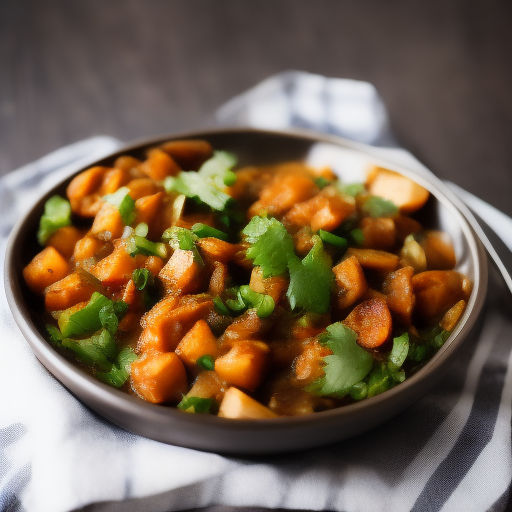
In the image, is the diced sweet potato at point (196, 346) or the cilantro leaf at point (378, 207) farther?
the cilantro leaf at point (378, 207)

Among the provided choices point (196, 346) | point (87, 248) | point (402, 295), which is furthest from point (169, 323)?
point (402, 295)

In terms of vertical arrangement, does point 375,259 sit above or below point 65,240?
below

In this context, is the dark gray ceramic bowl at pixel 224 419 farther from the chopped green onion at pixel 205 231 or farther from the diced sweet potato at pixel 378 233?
the chopped green onion at pixel 205 231

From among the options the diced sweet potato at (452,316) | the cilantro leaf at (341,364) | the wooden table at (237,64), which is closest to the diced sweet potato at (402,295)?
the diced sweet potato at (452,316)

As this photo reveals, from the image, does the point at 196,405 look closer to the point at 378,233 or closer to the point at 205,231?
the point at 205,231

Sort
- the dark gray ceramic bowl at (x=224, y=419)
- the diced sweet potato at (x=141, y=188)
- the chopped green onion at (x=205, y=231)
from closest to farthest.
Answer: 1. the dark gray ceramic bowl at (x=224, y=419)
2. the chopped green onion at (x=205, y=231)
3. the diced sweet potato at (x=141, y=188)

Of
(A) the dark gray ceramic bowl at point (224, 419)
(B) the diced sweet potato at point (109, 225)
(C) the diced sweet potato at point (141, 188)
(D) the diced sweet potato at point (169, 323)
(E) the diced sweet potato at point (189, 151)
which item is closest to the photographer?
(A) the dark gray ceramic bowl at point (224, 419)

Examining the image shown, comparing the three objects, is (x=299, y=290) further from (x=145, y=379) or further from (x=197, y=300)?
(x=145, y=379)
